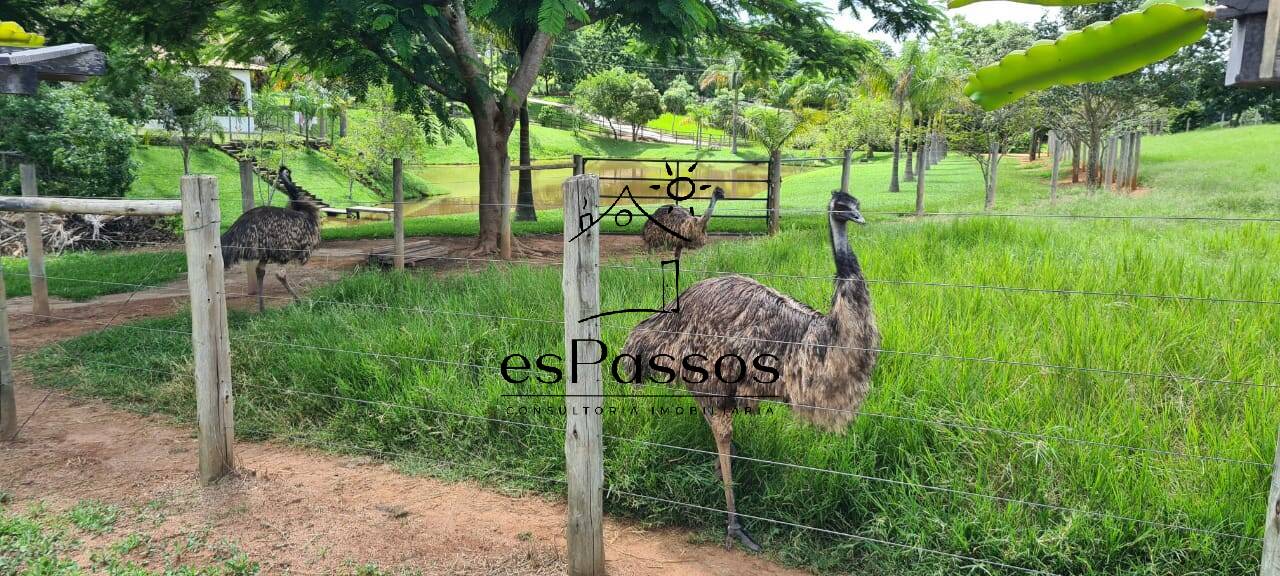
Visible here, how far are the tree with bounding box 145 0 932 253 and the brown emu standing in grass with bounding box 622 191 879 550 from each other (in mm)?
3047

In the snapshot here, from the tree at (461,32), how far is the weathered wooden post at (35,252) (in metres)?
1.74

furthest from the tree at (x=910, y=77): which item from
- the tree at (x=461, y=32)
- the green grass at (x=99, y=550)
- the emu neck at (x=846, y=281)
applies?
the green grass at (x=99, y=550)

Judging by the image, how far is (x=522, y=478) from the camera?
401cm

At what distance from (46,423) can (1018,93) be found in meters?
5.36

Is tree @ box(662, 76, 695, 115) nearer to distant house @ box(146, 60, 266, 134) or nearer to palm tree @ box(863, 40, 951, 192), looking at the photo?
distant house @ box(146, 60, 266, 134)

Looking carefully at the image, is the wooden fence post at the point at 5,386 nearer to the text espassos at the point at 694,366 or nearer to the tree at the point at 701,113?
the text espassos at the point at 694,366

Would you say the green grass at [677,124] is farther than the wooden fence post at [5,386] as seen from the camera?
Yes

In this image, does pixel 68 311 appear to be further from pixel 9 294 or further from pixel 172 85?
pixel 172 85

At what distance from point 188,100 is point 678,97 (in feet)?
95.0

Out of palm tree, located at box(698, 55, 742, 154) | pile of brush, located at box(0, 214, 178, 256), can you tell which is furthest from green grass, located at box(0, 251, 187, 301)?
palm tree, located at box(698, 55, 742, 154)

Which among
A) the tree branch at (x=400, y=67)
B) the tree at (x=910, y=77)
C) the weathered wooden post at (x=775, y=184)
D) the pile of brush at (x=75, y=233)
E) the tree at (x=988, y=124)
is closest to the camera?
the tree branch at (x=400, y=67)

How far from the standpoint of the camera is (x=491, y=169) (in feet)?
32.3

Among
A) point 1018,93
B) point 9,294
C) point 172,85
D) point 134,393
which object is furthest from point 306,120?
point 1018,93

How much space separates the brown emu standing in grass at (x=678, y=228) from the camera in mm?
9086
